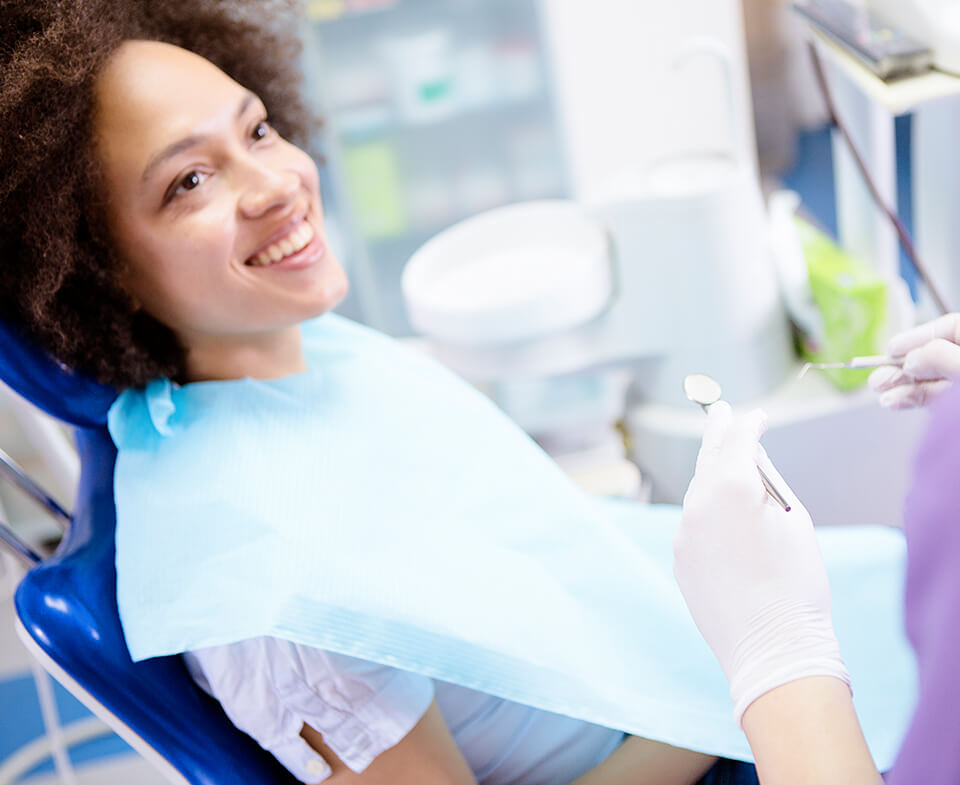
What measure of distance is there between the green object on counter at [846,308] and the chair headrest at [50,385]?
1.18 meters

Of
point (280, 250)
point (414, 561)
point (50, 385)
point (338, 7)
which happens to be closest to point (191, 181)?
point (280, 250)

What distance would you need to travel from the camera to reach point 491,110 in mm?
2730

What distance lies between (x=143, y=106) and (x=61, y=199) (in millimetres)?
123

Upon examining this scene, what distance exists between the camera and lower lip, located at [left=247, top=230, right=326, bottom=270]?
3.53 ft

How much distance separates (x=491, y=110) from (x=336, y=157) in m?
0.44

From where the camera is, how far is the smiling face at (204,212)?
1003 mm

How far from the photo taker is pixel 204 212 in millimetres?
1029

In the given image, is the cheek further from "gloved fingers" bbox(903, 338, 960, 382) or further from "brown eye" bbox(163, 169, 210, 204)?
"gloved fingers" bbox(903, 338, 960, 382)

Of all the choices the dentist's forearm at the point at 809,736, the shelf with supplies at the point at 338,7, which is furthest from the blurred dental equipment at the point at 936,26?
the shelf with supplies at the point at 338,7

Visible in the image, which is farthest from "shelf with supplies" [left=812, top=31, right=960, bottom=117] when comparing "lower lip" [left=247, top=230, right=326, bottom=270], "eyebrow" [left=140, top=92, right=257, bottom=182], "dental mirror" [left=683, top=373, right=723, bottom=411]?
"eyebrow" [left=140, top=92, right=257, bottom=182]

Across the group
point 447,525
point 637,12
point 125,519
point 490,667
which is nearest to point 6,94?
point 125,519

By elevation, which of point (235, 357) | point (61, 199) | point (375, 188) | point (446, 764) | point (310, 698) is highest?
point (61, 199)

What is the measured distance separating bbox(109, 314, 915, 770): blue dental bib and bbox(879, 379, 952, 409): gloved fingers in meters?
0.23

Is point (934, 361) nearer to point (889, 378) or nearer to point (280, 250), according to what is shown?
point (889, 378)
